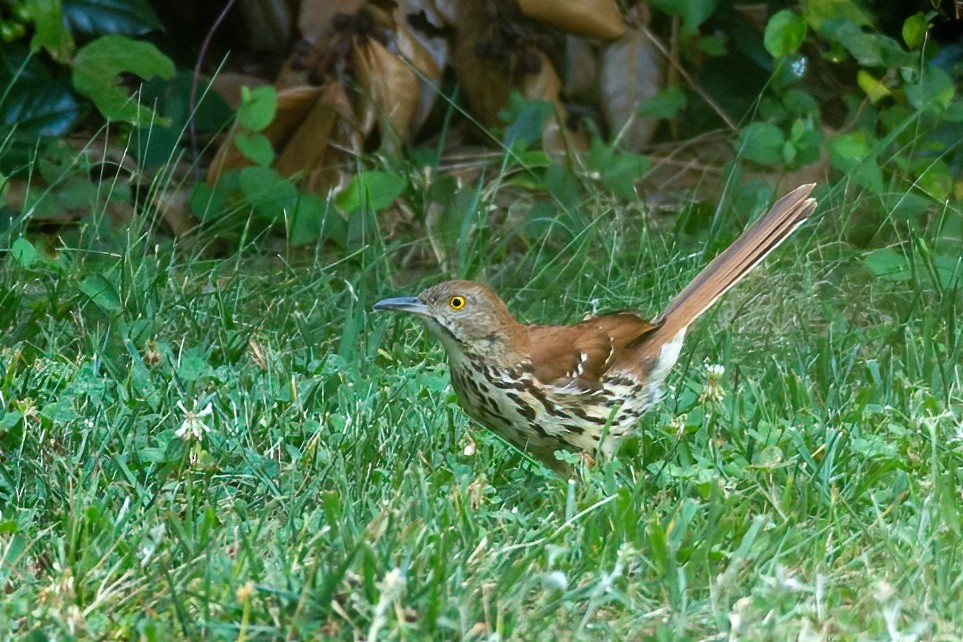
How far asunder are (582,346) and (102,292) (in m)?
1.53

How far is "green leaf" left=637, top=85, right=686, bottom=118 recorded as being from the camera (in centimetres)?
603

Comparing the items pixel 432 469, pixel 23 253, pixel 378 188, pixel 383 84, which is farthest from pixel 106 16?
pixel 432 469

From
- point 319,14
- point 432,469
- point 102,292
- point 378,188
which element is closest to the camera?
point 432,469

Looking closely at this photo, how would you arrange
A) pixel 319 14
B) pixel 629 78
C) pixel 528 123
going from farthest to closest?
pixel 629 78 → pixel 319 14 → pixel 528 123

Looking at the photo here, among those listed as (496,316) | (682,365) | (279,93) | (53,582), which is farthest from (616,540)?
(279,93)

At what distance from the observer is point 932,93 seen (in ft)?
17.6

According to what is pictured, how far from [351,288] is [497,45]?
72.5 inches

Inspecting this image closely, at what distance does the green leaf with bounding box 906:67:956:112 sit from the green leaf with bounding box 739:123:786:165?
1.63 ft

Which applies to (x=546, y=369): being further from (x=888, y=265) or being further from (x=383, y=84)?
(x=383, y=84)

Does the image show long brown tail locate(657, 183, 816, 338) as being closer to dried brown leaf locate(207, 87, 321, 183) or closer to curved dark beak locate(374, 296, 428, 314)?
curved dark beak locate(374, 296, 428, 314)

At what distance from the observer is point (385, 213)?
5941 millimetres

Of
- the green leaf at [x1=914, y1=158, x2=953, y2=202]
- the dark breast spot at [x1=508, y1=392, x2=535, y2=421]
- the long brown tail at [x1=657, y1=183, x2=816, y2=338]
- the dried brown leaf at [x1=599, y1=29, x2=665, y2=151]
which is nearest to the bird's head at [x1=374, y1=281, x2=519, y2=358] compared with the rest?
the dark breast spot at [x1=508, y1=392, x2=535, y2=421]

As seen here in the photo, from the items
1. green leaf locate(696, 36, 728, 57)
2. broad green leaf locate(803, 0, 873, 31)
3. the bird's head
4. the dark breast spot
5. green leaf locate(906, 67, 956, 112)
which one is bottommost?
green leaf locate(696, 36, 728, 57)

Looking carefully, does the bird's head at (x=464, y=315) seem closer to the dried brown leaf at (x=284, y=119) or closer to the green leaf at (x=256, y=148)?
the green leaf at (x=256, y=148)
